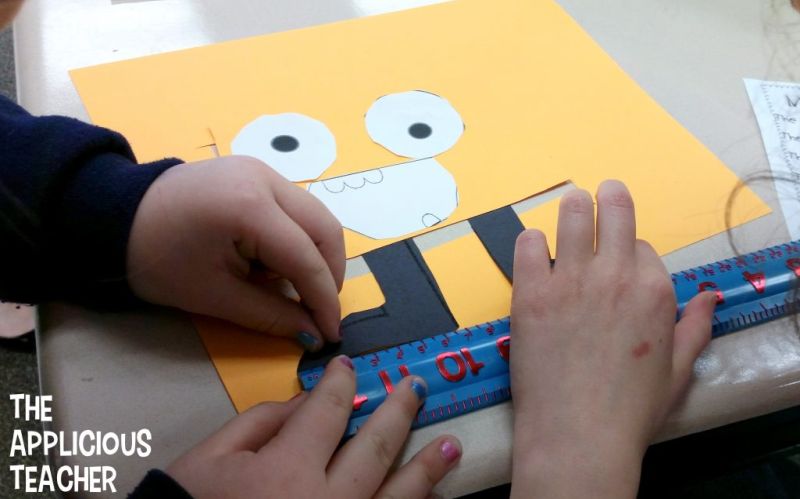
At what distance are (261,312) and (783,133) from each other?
473mm

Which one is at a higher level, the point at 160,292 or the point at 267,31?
the point at 267,31

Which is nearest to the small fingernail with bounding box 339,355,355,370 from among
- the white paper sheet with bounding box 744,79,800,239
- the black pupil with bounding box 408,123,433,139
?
the black pupil with bounding box 408,123,433,139

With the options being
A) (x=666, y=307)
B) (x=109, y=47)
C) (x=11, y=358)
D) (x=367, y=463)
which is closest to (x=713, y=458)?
(x=666, y=307)

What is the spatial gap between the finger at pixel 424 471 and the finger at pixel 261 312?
0.32ft

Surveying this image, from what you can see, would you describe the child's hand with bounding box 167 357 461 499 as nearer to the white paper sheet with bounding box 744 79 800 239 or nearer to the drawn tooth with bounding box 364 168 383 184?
the drawn tooth with bounding box 364 168 383 184

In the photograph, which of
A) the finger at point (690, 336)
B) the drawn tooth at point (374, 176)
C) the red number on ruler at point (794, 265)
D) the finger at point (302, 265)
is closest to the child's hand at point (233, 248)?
the finger at point (302, 265)

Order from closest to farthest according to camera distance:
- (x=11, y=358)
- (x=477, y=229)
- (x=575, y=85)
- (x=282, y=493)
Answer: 1. (x=282, y=493)
2. (x=477, y=229)
3. (x=575, y=85)
4. (x=11, y=358)

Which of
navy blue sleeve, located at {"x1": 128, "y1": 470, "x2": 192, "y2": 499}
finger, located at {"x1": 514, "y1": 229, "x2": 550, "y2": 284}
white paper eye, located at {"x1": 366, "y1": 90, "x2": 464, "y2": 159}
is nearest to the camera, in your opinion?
navy blue sleeve, located at {"x1": 128, "y1": 470, "x2": 192, "y2": 499}

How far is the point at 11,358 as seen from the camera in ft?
3.29

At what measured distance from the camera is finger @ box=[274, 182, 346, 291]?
430 mm

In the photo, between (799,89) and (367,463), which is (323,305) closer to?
(367,463)

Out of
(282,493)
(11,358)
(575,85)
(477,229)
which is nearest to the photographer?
(282,493)

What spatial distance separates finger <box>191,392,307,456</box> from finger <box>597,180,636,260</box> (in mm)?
230

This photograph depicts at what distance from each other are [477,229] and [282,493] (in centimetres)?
24
